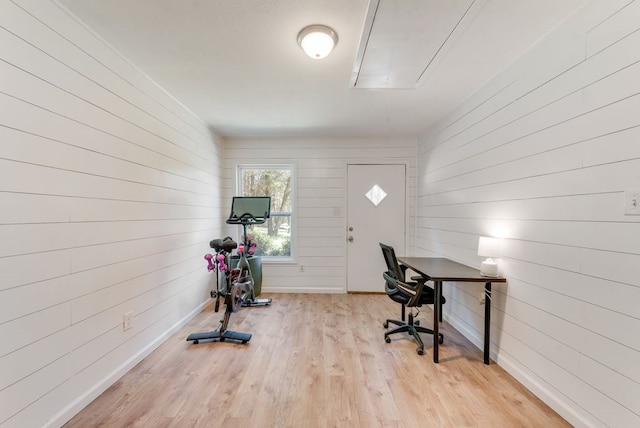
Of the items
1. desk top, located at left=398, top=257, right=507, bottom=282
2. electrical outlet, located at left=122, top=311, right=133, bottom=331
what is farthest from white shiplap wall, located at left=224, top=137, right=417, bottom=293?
electrical outlet, located at left=122, top=311, right=133, bottom=331

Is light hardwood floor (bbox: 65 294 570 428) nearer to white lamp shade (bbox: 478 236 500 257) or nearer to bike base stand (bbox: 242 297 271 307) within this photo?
bike base stand (bbox: 242 297 271 307)

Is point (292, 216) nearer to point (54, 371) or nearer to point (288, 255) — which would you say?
point (288, 255)

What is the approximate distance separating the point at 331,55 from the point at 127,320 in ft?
8.33

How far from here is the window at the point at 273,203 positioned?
457cm

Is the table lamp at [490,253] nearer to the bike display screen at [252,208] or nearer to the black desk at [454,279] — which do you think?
the black desk at [454,279]

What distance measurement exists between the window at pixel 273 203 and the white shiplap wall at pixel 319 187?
0.15 meters

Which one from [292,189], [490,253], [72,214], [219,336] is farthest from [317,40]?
[292,189]

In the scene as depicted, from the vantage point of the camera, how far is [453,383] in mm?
2135

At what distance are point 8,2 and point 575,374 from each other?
3.58 metres

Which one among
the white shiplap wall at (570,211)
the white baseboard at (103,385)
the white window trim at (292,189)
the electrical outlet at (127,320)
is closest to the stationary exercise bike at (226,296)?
the white baseboard at (103,385)

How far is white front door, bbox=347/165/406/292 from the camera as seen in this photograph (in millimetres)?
4449

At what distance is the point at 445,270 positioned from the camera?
2.65m

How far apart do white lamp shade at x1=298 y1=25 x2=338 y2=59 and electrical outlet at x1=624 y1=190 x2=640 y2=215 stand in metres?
1.82

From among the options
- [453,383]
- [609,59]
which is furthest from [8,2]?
[453,383]
